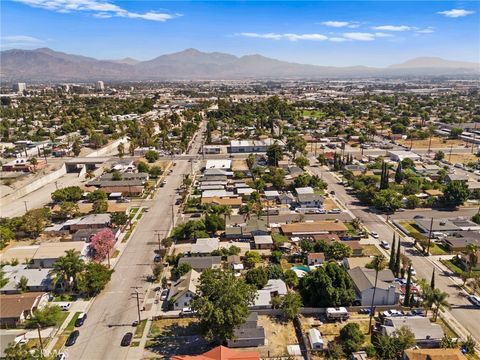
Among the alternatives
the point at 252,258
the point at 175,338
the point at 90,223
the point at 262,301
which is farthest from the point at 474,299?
the point at 90,223

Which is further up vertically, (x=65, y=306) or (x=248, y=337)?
(x=248, y=337)

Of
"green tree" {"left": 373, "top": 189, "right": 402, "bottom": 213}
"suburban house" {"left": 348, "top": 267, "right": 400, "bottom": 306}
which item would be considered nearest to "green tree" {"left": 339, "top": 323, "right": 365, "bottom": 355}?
"suburban house" {"left": 348, "top": 267, "right": 400, "bottom": 306}

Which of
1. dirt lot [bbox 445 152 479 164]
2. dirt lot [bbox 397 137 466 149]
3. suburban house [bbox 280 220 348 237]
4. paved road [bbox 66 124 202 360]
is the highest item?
dirt lot [bbox 397 137 466 149]

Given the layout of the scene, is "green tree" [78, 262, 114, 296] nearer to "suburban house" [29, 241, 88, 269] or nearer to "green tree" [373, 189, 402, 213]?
"suburban house" [29, 241, 88, 269]

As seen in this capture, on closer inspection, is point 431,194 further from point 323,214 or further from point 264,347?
point 264,347

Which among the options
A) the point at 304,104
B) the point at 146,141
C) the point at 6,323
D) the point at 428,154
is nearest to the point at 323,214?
the point at 6,323

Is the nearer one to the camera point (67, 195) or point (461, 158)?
point (67, 195)

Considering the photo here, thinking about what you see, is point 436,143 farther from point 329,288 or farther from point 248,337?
point 248,337
